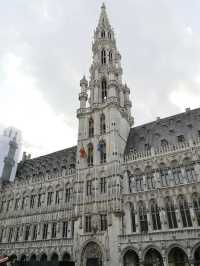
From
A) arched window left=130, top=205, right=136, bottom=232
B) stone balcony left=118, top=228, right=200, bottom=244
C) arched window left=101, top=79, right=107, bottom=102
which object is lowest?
stone balcony left=118, top=228, right=200, bottom=244

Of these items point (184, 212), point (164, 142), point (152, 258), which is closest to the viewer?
point (184, 212)

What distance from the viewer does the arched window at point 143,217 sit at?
114 feet

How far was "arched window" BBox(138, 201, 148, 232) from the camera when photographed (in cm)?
3465

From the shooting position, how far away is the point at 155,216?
113 ft

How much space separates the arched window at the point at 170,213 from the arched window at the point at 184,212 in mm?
1042

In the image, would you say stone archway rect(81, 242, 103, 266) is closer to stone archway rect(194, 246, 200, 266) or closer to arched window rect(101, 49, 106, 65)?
stone archway rect(194, 246, 200, 266)

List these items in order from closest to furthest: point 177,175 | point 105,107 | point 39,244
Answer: point 177,175
point 39,244
point 105,107

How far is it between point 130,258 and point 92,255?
558cm

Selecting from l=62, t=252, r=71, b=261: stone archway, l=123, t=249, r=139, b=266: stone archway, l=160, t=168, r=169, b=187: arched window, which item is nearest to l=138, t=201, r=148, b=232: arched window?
l=123, t=249, r=139, b=266: stone archway

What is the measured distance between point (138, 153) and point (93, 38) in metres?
37.1

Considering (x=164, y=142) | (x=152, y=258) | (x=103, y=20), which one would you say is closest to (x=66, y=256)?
(x=152, y=258)

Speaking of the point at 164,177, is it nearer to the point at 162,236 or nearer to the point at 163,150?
the point at 163,150

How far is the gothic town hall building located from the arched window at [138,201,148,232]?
13 cm

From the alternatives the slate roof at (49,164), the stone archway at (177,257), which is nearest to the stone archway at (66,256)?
the slate roof at (49,164)
